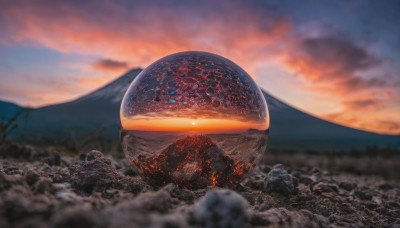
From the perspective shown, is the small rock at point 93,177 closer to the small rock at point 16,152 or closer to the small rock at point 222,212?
the small rock at point 222,212

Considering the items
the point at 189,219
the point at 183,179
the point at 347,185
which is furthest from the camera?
the point at 347,185

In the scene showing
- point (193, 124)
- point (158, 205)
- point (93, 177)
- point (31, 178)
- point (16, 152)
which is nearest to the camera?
point (158, 205)

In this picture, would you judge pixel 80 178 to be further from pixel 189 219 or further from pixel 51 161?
pixel 51 161

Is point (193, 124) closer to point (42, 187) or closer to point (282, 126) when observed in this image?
point (42, 187)

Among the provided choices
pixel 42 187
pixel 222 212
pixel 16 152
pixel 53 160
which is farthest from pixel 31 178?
pixel 16 152

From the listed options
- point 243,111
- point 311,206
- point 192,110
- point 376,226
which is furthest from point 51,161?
point 376,226

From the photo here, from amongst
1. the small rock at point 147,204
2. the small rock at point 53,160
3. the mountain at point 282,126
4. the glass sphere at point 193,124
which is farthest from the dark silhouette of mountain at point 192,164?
the mountain at point 282,126
